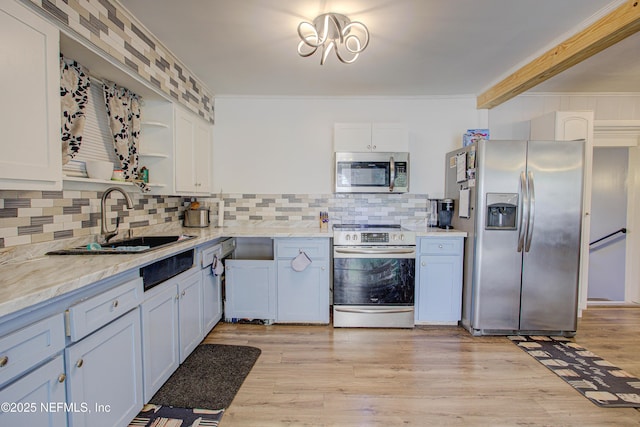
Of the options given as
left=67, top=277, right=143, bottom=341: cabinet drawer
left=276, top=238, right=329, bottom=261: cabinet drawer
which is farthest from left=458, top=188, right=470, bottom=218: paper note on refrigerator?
left=67, top=277, right=143, bottom=341: cabinet drawer

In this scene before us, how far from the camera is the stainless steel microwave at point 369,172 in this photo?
3061 mm

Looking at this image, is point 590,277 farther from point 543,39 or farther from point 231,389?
point 231,389

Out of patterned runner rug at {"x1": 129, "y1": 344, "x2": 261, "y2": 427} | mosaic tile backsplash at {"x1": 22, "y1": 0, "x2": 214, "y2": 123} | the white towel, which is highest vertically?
mosaic tile backsplash at {"x1": 22, "y1": 0, "x2": 214, "y2": 123}

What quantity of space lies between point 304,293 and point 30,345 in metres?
2.04

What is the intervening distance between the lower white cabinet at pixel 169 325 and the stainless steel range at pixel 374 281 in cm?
126

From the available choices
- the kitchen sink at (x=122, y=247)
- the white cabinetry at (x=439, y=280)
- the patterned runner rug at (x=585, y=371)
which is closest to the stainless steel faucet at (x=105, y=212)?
the kitchen sink at (x=122, y=247)

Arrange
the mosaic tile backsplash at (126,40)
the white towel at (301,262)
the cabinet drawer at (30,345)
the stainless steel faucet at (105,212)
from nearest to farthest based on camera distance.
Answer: the cabinet drawer at (30,345) → the mosaic tile backsplash at (126,40) → the stainless steel faucet at (105,212) → the white towel at (301,262)

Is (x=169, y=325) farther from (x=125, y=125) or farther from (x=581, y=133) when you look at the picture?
(x=581, y=133)

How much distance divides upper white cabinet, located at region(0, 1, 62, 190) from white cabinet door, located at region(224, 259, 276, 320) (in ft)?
5.41

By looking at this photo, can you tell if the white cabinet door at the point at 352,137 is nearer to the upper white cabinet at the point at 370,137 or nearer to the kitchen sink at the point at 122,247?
the upper white cabinet at the point at 370,137

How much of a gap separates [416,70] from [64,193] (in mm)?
2935

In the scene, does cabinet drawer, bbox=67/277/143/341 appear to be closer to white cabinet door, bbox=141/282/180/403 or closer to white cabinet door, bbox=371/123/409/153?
white cabinet door, bbox=141/282/180/403

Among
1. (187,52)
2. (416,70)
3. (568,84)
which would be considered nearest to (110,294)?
(187,52)

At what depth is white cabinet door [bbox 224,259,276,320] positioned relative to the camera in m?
2.81
